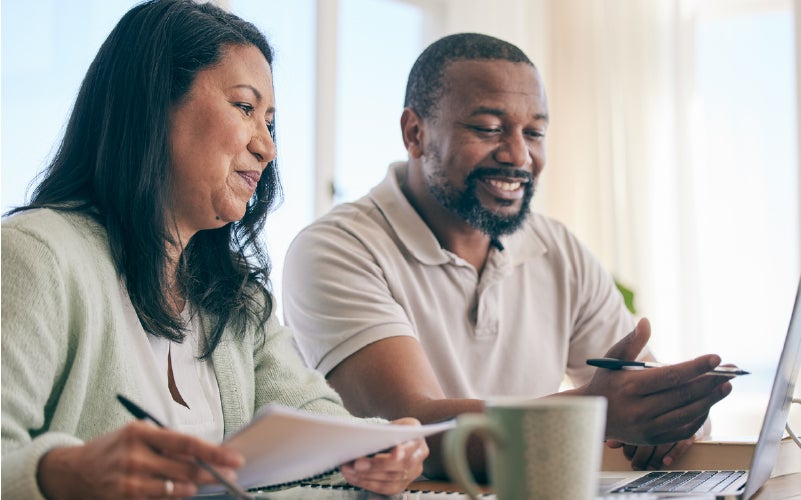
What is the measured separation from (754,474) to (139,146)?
834 millimetres

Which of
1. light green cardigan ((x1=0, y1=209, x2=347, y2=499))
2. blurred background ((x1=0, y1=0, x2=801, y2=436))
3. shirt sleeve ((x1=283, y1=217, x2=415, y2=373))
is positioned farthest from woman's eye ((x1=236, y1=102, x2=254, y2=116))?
blurred background ((x1=0, y1=0, x2=801, y2=436))

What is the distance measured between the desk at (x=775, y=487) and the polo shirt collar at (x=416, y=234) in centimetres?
64

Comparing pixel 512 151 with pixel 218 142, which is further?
pixel 512 151

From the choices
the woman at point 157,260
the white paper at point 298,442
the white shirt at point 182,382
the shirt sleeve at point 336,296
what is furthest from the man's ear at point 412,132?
the white paper at point 298,442

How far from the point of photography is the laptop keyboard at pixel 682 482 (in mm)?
1001

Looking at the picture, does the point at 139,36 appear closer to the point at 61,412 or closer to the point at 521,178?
the point at 61,412

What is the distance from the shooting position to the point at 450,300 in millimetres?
1791

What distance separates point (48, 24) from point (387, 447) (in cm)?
217

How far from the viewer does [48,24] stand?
270 cm

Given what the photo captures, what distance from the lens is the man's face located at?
1.88 m

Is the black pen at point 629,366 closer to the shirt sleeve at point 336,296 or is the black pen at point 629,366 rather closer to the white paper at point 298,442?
the white paper at point 298,442

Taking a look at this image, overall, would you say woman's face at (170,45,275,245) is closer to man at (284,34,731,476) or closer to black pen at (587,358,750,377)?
man at (284,34,731,476)

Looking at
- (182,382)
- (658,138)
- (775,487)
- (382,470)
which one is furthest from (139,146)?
(658,138)

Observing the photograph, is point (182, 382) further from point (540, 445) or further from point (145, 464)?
point (540, 445)
